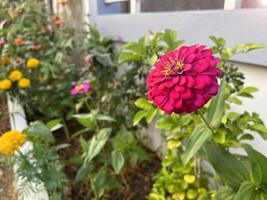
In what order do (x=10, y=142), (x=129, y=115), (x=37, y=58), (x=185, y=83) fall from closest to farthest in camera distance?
1. (x=185, y=83)
2. (x=10, y=142)
3. (x=129, y=115)
4. (x=37, y=58)

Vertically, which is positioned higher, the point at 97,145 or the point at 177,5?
the point at 177,5

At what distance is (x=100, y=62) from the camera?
6.00 ft

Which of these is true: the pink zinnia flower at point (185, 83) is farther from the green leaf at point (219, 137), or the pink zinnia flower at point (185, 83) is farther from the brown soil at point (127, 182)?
the brown soil at point (127, 182)

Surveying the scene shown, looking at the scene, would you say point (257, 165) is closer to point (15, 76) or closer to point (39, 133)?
point (39, 133)

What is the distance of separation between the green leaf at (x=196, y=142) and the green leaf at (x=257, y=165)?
9 centimetres

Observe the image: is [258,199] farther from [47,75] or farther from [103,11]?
[103,11]

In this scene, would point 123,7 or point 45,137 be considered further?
point 123,7

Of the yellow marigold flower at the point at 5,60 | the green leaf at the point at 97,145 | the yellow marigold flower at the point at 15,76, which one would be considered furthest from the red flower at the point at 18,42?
the green leaf at the point at 97,145

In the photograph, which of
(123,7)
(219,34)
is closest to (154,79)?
(219,34)

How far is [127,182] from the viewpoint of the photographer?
168 cm

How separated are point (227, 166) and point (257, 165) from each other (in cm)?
8

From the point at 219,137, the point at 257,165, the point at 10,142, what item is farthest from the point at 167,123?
the point at 10,142

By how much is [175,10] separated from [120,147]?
0.79 meters

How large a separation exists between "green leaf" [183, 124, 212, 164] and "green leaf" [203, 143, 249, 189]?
0.05m
